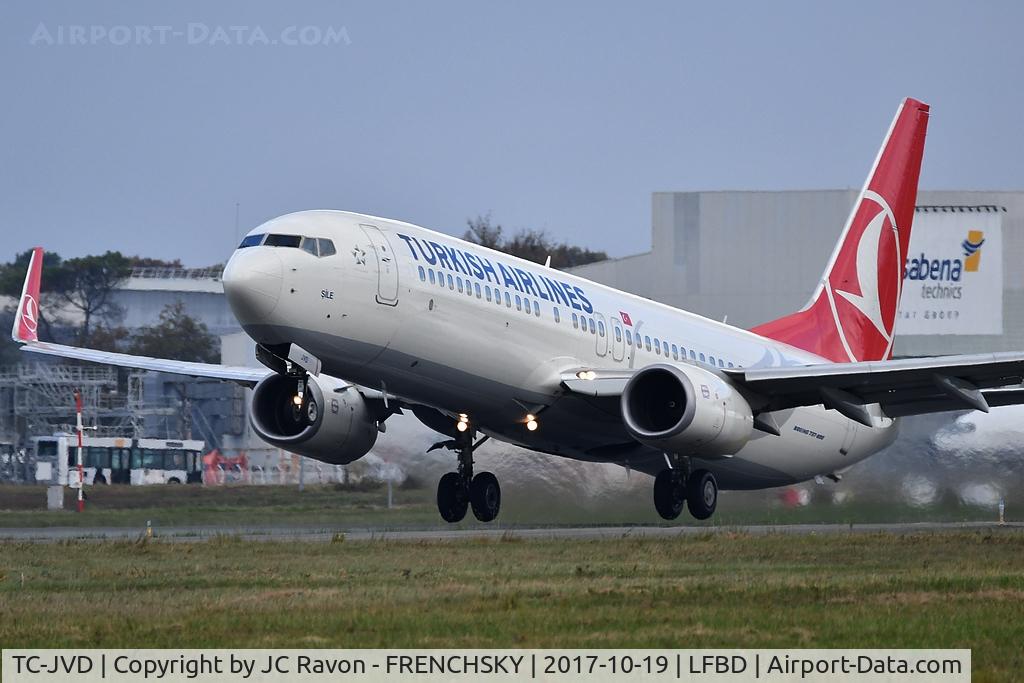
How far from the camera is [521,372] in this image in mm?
27781

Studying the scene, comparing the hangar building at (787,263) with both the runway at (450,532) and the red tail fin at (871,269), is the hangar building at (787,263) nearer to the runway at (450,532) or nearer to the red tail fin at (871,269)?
the red tail fin at (871,269)

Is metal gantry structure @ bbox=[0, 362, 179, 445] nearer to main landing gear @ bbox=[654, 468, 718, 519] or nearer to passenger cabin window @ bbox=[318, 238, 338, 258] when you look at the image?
main landing gear @ bbox=[654, 468, 718, 519]

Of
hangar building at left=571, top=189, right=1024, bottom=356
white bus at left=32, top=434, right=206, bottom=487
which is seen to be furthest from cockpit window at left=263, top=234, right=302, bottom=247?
hangar building at left=571, top=189, right=1024, bottom=356

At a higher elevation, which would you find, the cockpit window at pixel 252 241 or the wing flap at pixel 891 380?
the cockpit window at pixel 252 241

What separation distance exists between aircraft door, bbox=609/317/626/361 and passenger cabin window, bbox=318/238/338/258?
7.22 metres

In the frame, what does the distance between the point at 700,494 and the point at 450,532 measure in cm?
463

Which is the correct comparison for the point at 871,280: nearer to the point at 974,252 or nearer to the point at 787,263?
the point at 787,263

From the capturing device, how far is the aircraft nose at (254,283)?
2389 cm

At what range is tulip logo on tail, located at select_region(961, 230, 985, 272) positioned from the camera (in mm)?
71000

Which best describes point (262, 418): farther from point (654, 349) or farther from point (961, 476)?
point (961, 476)

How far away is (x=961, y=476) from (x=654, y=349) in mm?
7913

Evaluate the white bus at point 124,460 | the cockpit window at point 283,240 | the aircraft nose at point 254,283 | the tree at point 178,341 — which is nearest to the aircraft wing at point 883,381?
the cockpit window at point 283,240

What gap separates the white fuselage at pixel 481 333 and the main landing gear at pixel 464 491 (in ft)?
4.16
